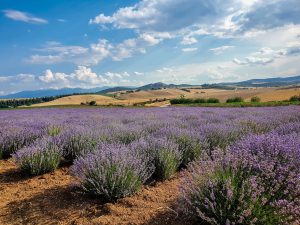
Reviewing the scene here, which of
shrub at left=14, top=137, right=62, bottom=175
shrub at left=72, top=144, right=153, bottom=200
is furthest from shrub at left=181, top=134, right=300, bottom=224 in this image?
shrub at left=14, top=137, right=62, bottom=175

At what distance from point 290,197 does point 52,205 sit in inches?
102

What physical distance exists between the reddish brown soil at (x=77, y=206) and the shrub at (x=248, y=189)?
375 millimetres

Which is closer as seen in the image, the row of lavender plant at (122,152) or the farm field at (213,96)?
the row of lavender plant at (122,152)

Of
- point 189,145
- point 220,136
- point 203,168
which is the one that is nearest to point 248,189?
point 203,168

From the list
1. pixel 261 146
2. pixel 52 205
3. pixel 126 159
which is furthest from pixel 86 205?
pixel 261 146

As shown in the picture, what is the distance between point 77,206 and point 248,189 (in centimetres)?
199

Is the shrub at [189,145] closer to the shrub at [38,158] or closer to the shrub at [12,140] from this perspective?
the shrub at [38,158]

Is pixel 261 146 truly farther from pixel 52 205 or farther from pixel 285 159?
pixel 52 205

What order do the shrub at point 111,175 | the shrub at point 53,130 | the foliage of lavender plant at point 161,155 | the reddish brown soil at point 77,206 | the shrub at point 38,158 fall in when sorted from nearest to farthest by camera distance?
the reddish brown soil at point 77,206
the shrub at point 111,175
the foliage of lavender plant at point 161,155
the shrub at point 38,158
the shrub at point 53,130

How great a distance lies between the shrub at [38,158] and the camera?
5012mm

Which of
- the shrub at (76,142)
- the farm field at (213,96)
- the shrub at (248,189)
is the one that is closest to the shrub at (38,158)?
the shrub at (76,142)

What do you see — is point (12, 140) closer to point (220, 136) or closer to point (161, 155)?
point (161, 155)

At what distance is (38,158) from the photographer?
16.8ft

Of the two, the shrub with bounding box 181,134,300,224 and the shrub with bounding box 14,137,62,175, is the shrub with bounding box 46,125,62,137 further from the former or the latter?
the shrub with bounding box 181,134,300,224
